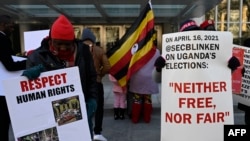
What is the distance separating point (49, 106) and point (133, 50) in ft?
13.3

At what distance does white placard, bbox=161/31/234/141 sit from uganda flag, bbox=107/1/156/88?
2.79 metres

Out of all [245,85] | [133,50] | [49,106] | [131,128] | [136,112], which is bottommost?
[131,128]

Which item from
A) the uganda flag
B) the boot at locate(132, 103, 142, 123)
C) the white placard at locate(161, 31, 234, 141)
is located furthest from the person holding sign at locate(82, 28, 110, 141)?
the white placard at locate(161, 31, 234, 141)

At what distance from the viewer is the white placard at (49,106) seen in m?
2.60

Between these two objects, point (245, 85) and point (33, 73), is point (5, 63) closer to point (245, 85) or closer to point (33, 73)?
point (33, 73)

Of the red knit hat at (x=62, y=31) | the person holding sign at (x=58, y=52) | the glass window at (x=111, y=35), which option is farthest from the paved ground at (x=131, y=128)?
the glass window at (x=111, y=35)

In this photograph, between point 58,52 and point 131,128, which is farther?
point 131,128

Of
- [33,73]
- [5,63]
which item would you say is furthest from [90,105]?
[5,63]

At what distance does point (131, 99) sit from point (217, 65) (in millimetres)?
3783

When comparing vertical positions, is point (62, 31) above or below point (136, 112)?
above

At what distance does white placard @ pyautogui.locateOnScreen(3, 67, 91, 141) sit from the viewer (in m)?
2.60

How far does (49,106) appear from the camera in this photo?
8.98ft

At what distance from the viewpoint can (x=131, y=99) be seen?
7.18 meters

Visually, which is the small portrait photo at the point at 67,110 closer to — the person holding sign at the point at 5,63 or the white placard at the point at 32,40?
the person holding sign at the point at 5,63
